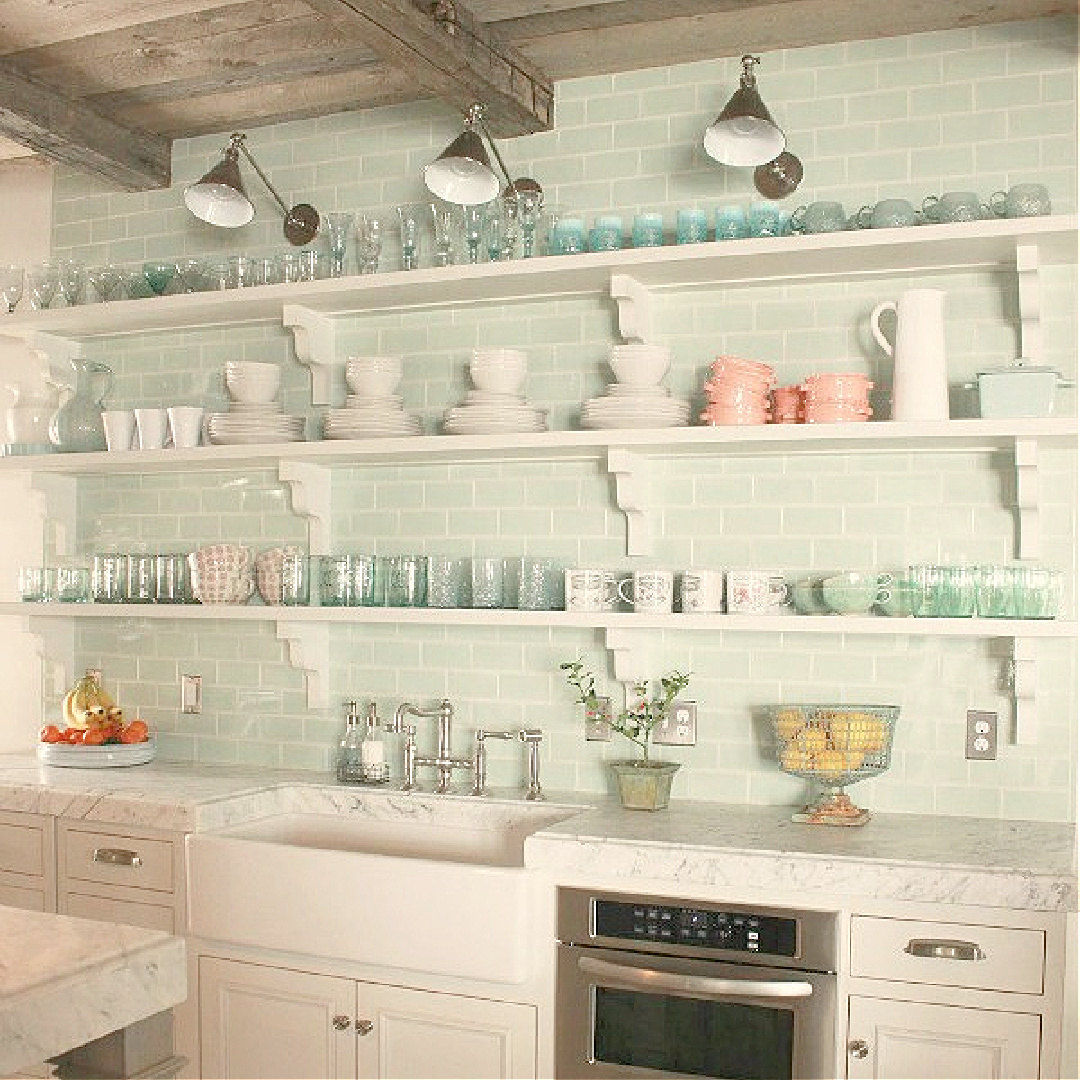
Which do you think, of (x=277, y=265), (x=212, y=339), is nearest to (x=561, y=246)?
(x=277, y=265)

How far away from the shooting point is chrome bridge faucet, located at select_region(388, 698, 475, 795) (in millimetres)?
3889

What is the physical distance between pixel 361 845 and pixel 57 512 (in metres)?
1.61

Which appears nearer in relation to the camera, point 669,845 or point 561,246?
point 669,845

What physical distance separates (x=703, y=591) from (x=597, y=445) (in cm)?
46

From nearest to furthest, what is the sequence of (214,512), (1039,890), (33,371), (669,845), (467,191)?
(1039,890) → (669,845) → (467,191) → (214,512) → (33,371)

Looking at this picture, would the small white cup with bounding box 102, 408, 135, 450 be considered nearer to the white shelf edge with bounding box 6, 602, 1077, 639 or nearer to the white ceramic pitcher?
the white shelf edge with bounding box 6, 602, 1077, 639

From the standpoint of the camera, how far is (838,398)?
340 cm

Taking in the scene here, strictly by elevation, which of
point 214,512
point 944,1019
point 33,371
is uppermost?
point 33,371

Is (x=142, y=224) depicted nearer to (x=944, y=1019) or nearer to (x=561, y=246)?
(x=561, y=246)

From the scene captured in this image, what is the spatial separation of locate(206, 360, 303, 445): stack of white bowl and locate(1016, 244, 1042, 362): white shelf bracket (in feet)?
6.56

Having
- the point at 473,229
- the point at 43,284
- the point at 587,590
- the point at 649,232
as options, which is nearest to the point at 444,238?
the point at 473,229

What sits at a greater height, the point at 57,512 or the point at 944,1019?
the point at 57,512

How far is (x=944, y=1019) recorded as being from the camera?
2848mm

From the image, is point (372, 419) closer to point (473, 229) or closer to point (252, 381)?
point (252, 381)
